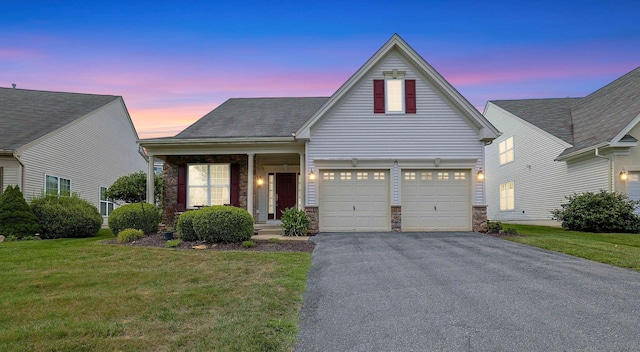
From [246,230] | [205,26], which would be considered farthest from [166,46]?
[246,230]

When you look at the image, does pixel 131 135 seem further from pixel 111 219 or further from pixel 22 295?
pixel 22 295

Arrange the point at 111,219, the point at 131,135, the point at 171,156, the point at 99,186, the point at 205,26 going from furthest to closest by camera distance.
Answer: the point at 131,135, the point at 99,186, the point at 205,26, the point at 171,156, the point at 111,219

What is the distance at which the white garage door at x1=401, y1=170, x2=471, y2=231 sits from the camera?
44.4ft

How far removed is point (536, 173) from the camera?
18.7 m

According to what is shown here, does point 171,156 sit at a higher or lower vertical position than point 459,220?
higher

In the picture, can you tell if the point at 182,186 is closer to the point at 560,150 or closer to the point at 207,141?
the point at 207,141

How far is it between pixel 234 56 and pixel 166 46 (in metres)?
3.23

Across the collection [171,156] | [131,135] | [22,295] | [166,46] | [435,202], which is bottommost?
[22,295]

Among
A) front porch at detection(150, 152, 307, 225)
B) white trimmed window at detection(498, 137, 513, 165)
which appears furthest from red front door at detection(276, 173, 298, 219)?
white trimmed window at detection(498, 137, 513, 165)

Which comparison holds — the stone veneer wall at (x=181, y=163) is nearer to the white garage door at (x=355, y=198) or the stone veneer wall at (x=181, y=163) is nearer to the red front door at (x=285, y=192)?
the red front door at (x=285, y=192)

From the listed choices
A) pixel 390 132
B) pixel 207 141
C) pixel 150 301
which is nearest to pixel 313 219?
pixel 390 132

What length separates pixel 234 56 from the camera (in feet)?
63.5

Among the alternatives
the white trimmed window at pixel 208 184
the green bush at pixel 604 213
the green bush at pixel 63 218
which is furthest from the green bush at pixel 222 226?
the green bush at pixel 604 213

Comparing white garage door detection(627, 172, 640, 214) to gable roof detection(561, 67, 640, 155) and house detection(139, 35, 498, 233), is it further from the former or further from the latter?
house detection(139, 35, 498, 233)
